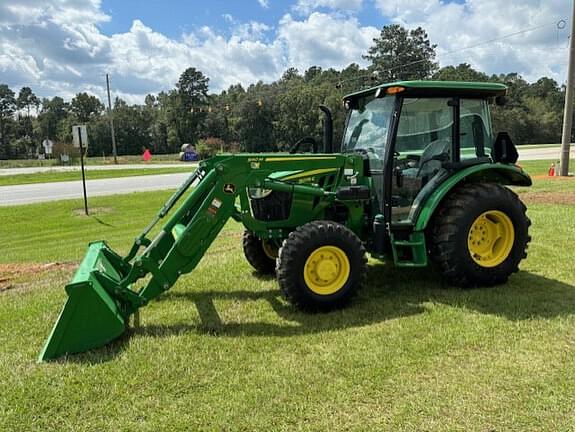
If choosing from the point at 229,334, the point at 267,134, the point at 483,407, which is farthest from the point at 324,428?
the point at 267,134

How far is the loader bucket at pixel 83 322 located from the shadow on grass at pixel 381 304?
0.11 meters

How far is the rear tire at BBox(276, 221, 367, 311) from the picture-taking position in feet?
15.3

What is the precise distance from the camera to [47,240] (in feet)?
41.6

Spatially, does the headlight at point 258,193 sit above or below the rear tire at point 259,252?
above

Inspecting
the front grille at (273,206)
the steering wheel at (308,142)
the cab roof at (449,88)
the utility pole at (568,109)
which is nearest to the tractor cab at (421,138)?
the cab roof at (449,88)

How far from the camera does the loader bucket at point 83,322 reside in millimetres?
3939

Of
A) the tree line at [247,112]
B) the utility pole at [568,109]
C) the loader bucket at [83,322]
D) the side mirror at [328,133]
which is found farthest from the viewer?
the tree line at [247,112]

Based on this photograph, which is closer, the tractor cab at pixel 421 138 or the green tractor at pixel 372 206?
the green tractor at pixel 372 206

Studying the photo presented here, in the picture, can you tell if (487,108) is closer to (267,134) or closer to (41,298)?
(41,298)

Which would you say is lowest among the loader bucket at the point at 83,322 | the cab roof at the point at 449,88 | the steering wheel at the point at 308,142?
the loader bucket at the point at 83,322

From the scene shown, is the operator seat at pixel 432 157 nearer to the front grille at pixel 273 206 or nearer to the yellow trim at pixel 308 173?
the yellow trim at pixel 308 173

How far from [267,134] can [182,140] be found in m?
24.5

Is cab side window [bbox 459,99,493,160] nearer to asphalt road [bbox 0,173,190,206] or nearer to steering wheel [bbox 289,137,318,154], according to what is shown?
steering wheel [bbox 289,137,318,154]

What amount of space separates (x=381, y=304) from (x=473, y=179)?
74.7 inches
